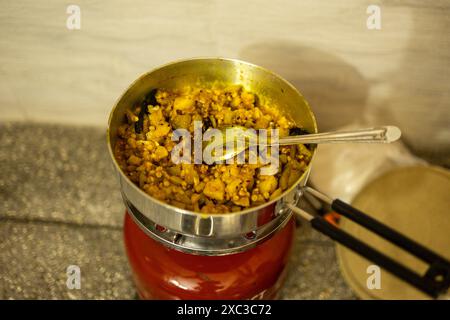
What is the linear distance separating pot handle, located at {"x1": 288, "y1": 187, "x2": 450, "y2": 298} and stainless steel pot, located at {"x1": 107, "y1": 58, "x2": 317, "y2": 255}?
0.08m

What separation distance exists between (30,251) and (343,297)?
835 mm

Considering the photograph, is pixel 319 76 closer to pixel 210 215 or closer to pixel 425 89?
pixel 425 89

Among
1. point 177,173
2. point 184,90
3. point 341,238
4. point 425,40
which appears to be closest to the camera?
point 341,238

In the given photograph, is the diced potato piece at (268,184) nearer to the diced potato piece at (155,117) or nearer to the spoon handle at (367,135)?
the spoon handle at (367,135)

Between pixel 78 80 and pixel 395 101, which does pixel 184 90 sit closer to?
pixel 78 80

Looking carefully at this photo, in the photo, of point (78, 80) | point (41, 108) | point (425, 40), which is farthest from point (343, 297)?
point (41, 108)

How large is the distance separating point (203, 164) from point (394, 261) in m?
0.34

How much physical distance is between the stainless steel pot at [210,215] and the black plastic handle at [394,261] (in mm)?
86

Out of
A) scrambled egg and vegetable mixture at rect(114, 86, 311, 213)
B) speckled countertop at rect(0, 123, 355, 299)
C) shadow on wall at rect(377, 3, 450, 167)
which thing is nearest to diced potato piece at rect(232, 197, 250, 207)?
scrambled egg and vegetable mixture at rect(114, 86, 311, 213)

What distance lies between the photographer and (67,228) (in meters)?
1.27

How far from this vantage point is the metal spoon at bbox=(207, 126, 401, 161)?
658 mm

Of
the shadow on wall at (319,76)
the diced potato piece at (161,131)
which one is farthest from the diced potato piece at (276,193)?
the shadow on wall at (319,76)

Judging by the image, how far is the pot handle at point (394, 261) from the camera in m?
0.62

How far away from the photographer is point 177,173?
0.79 meters
